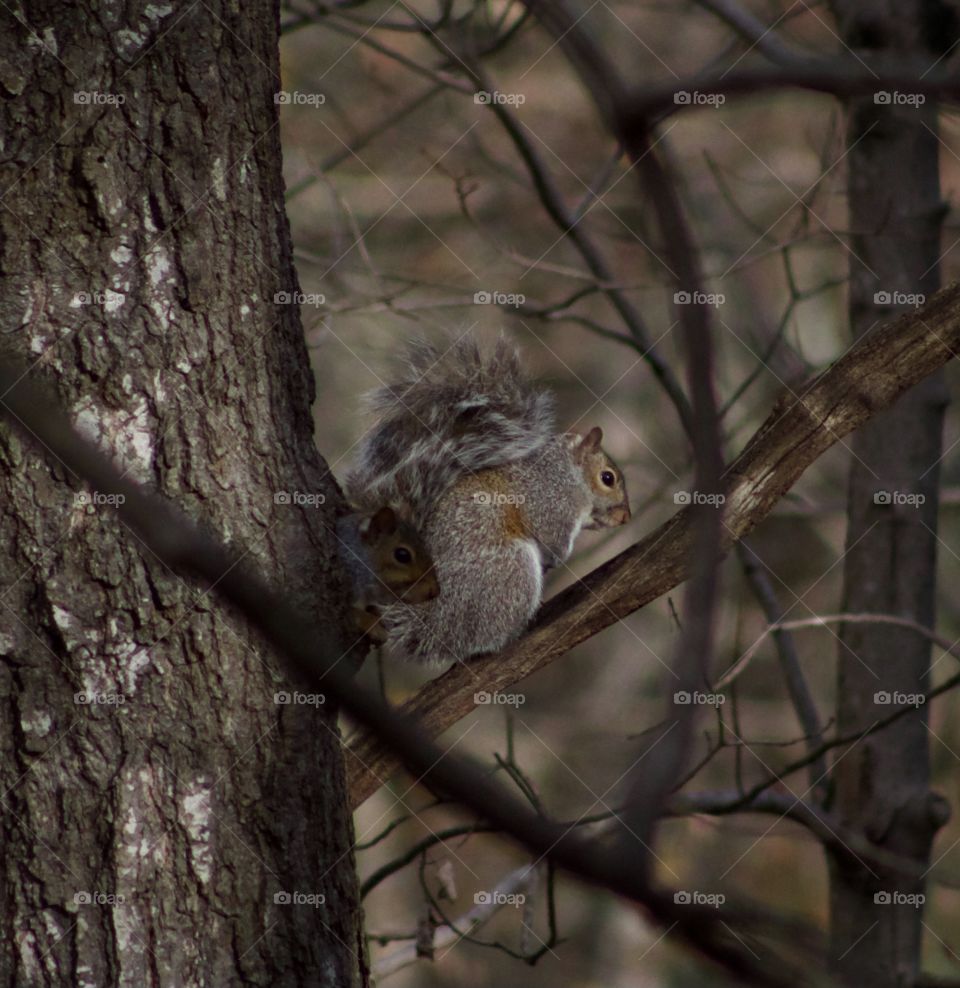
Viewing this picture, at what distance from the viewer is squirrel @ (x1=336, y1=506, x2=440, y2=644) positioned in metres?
2.21

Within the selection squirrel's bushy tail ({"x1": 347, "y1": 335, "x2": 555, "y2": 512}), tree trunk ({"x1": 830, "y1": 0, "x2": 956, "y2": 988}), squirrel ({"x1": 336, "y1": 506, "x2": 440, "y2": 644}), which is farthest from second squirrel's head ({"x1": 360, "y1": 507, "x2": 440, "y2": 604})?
tree trunk ({"x1": 830, "y1": 0, "x2": 956, "y2": 988})

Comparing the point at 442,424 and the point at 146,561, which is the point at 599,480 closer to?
the point at 442,424

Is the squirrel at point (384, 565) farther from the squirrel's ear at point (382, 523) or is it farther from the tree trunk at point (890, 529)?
the tree trunk at point (890, 529)

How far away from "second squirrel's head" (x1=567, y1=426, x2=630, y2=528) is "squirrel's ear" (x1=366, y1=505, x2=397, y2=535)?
0.73 m

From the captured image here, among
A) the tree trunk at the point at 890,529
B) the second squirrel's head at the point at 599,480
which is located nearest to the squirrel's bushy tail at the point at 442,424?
the second squirrel's head at the point at 599,480

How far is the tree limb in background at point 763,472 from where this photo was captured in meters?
1.85

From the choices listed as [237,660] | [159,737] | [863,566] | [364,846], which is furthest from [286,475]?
[863,566]

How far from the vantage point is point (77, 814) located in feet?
4.82

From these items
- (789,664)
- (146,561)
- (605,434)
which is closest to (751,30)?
(789,664)

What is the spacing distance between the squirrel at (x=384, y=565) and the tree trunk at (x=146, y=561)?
51 cm

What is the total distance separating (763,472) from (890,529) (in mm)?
1209

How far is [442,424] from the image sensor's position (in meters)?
2.43

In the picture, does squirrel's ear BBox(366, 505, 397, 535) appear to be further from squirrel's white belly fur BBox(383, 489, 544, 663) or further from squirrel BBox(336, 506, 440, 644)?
squirrel's white belly fur BBox(383, 489, 544, 663)

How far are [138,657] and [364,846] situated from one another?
665mm
